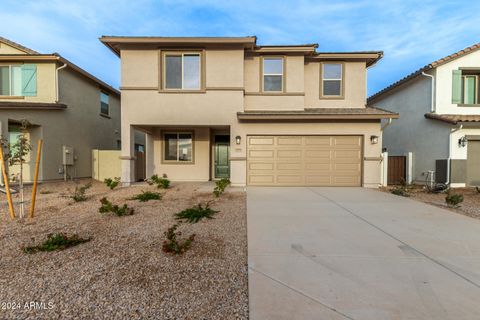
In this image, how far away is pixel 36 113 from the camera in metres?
10.8

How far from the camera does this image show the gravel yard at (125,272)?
7.59 ft

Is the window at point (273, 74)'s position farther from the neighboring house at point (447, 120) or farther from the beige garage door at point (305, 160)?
the neighboring house at point (447, 120)

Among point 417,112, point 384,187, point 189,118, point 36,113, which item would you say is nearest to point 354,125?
point 384,187

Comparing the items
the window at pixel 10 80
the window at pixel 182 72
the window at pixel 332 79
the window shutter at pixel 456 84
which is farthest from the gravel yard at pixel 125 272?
the window shutter at pixel 456 84

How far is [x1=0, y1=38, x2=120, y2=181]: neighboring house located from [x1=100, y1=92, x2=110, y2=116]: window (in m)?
1.56

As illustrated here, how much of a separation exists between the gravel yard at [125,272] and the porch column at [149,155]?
6245 millimetres

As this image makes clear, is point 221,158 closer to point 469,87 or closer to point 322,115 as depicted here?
point 322,115

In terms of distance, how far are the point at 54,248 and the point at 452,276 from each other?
212 inches

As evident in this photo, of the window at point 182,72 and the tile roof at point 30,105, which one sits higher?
the window at point 182,72

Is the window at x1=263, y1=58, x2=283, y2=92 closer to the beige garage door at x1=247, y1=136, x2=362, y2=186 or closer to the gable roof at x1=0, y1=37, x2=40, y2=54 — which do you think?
the beige garage door at x1=247, y1=136, x2=362, y2=186

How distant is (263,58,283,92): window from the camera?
412 inches

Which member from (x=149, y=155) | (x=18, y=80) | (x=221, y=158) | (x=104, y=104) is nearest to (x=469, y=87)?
(x=221, y=158)

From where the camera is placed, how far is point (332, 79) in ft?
36.3

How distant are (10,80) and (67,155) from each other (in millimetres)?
4328
